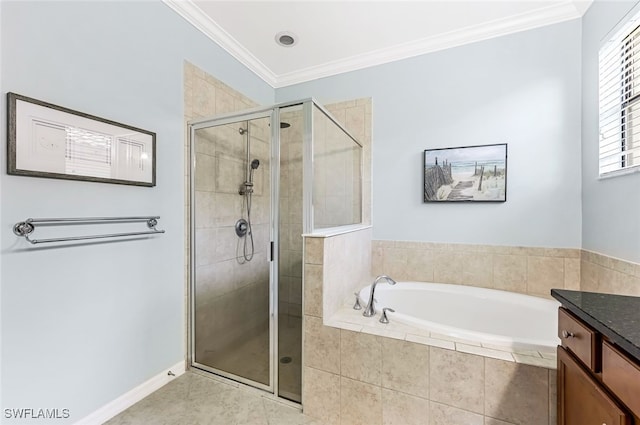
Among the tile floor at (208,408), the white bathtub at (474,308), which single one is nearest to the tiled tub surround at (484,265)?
the white bathtub at (474,308)

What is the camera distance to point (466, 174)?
7.43 feet

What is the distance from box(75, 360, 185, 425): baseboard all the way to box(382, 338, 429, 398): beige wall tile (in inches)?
57.0

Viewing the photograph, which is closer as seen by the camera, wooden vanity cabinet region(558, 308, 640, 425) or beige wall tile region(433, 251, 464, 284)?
wooden vanity cabinet region(558, 308, 640, 425)

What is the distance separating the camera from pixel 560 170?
2.05 meters

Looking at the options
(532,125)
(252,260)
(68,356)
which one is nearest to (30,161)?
(68,356)

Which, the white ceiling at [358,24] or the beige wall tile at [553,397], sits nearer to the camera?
the beige wall tile at [553,397]

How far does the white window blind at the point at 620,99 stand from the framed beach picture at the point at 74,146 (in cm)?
275

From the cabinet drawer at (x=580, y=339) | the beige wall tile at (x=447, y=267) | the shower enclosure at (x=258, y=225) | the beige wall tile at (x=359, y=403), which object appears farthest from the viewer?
the beige wall tile at (x=447, y=267)

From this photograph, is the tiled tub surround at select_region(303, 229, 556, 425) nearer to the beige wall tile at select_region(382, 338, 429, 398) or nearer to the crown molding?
the beige wall tile at select_region(382, 338, 429, 398)

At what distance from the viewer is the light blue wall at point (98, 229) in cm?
119

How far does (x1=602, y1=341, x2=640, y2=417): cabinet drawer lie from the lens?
2.17 ft

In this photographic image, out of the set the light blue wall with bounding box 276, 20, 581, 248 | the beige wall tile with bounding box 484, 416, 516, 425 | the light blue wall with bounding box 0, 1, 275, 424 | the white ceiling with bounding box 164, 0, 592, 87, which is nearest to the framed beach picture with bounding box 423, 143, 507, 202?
the light blue wall with bounding box 276, 20, 581, 248

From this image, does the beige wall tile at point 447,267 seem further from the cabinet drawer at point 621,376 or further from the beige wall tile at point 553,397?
the cabinet drawer at point 621,376

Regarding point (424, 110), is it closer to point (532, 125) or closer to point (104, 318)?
point (532, 125)
